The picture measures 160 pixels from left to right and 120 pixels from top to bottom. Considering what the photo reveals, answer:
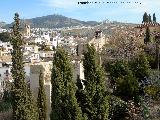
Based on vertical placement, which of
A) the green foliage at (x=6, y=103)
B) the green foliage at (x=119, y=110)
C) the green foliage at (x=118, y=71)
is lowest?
the green foliage at (x=6, y=103)

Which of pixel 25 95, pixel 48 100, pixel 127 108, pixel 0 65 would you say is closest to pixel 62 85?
pixel 25 95

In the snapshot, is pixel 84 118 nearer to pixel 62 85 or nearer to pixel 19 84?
pixel 62 85

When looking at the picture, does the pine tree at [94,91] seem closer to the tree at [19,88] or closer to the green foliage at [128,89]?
the tree at [19,88]

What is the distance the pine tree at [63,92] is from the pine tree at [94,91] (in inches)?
26.6

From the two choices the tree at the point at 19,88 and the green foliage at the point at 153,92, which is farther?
the green foliage at the point at 153,92

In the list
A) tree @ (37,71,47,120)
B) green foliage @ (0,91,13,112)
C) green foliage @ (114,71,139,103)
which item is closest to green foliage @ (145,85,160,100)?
green foliage @ (114,71,139,103)

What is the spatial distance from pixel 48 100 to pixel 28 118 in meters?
4.97

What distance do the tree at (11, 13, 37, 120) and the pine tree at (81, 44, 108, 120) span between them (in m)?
2.82

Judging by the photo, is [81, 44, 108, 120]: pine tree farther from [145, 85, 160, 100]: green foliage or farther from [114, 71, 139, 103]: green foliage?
[145, 85, 160, 100]: green foliage

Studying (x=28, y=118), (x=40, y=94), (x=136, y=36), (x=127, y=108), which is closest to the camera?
(x=28, y=118)

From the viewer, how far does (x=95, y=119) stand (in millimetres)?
16266

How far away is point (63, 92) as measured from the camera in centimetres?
1598

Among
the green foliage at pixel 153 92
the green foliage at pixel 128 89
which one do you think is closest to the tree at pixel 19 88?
the green foliage at pixel 128 89

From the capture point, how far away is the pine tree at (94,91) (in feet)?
53.1
